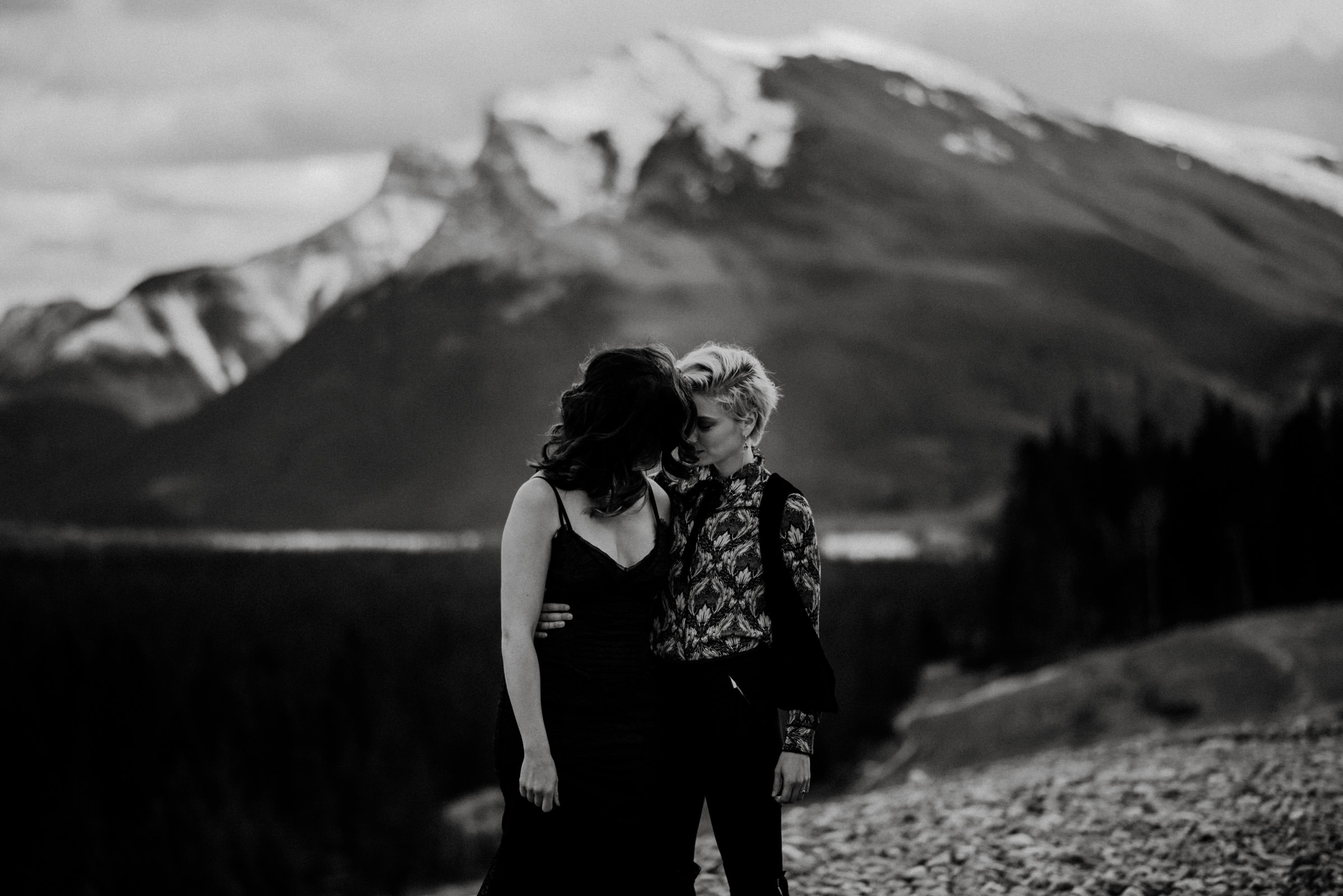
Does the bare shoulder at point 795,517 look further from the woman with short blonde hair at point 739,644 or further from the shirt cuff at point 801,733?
the shirt cuff at point 801,733

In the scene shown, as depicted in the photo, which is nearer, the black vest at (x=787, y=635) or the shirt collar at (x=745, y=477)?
the black vest at (x=787, y=635)

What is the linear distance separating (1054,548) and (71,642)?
194ft

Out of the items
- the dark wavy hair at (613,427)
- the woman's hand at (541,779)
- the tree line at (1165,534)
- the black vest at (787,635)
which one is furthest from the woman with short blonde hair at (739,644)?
the tree line at (1165,534)

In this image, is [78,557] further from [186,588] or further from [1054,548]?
[1054,548]

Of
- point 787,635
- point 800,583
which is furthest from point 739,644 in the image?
point 800,583

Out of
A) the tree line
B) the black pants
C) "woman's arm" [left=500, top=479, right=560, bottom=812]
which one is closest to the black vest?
the black pants

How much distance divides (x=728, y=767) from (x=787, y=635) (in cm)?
66

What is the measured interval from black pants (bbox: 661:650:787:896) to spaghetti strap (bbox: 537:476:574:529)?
37.4 inches

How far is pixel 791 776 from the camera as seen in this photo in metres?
6.29

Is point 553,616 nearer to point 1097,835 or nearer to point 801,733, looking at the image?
point 801,733

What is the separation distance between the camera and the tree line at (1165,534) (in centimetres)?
6969

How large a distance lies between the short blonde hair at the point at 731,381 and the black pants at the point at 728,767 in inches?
44.2

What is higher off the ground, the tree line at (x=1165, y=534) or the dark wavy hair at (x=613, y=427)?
the dark wavy hair at (x=613, y=427)

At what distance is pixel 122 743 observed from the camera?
7069cm
